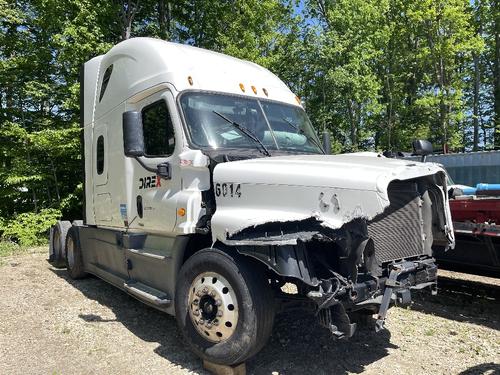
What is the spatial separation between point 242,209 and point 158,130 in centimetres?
158

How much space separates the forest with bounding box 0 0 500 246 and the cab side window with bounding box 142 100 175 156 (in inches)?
375

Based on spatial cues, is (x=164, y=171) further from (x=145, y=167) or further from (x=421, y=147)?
(x=421, y=147)

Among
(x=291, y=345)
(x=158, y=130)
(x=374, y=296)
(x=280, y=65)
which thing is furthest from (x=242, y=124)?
(x=280, y=65)

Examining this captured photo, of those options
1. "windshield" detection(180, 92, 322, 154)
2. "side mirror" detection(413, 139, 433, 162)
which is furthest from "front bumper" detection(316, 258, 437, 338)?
"windshield" detection(180, 92, 322, 154)

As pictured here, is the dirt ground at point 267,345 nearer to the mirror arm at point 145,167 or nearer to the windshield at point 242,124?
the mirror arm at point 145,167

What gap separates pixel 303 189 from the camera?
3.78 meters

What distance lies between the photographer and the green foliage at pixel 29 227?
1362 centimetres

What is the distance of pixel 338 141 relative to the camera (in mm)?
20969

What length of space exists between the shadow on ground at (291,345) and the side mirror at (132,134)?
208 centimetres

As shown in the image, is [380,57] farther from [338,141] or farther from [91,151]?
[91,151]

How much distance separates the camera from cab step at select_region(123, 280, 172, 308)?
4.76m

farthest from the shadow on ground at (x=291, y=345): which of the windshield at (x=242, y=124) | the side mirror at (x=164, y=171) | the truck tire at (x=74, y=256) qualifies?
the windshield at (x=242, y=124)

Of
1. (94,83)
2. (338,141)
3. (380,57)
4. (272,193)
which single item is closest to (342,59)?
(338,141)

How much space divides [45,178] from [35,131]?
1.61 metres
